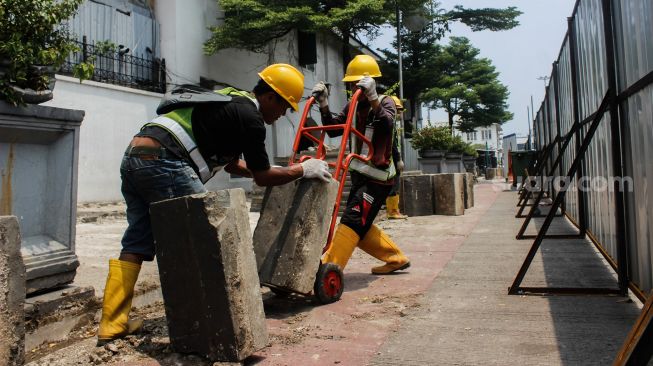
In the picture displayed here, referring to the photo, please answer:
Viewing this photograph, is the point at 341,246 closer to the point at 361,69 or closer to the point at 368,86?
the point at 368,86

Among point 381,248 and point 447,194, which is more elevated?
point 447,194

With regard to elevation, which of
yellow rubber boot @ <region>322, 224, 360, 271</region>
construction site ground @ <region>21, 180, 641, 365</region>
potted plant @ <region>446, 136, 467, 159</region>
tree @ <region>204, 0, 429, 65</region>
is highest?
tree @ <region>204, 0, 429, 65</region>

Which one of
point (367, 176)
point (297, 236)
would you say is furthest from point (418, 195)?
point (297, 236)

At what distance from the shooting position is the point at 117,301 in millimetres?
2879

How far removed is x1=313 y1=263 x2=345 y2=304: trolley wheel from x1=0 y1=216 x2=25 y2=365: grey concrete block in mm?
1831

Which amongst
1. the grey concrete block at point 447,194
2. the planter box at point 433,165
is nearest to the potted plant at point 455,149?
the planter box at point 433,165

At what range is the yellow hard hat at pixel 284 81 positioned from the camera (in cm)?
317

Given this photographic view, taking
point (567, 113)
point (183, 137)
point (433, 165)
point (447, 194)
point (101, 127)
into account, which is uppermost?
point (101, 127)

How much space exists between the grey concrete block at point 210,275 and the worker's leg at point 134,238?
0.24 meters

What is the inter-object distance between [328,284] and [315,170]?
88 centimetres

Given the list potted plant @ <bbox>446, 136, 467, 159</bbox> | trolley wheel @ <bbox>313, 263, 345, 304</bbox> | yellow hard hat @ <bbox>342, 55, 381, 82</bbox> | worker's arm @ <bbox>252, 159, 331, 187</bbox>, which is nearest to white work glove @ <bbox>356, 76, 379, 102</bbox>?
yellow hard hat @ <bbox>342, 55, 381, 82</bbox>

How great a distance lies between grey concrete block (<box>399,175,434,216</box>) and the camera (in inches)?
388

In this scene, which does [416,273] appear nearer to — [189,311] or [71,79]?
[189,311]

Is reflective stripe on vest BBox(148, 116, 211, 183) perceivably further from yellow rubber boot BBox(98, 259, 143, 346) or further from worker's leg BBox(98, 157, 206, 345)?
yellow rubber boot BBox(98, 259, 143, 346)
